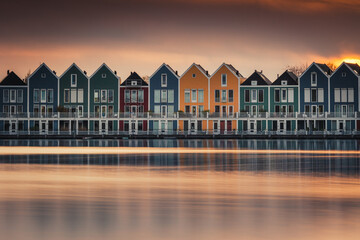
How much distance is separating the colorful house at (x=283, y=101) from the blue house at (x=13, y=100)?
32.5 metres

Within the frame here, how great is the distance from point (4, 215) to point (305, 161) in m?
24.1

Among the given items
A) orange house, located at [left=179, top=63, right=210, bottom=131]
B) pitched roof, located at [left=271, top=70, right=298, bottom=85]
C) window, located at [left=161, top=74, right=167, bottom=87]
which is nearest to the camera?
pitched roof, located at [left=271, top=70, right=298, bottom=85]

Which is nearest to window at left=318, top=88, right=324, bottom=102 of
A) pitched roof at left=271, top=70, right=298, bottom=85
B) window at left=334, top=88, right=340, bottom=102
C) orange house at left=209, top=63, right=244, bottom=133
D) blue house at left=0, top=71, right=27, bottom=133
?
window at left=334, top=88, right=340, bottom=102

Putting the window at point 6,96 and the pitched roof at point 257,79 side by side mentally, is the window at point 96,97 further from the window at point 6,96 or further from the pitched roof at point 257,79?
the pitched roof at point 257,79

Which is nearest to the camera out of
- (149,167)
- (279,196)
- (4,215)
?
(4,215)

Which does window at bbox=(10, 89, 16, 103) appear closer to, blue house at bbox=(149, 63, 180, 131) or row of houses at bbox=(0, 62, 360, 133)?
row of houses at bbox=(0, 62, 360, 133)

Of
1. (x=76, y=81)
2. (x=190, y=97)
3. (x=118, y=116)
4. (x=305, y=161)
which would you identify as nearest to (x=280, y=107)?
(x=190, y=97)

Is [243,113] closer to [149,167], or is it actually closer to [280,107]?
[280,107]

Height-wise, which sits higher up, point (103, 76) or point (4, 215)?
point (103, 76)

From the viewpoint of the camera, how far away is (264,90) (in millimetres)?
94688

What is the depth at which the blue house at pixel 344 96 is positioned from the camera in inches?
3585

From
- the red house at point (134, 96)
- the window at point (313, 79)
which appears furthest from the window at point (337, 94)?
the red house at point (134, 96)

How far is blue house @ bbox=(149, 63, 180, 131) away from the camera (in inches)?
3797

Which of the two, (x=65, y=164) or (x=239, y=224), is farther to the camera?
(x=65, y=164)
